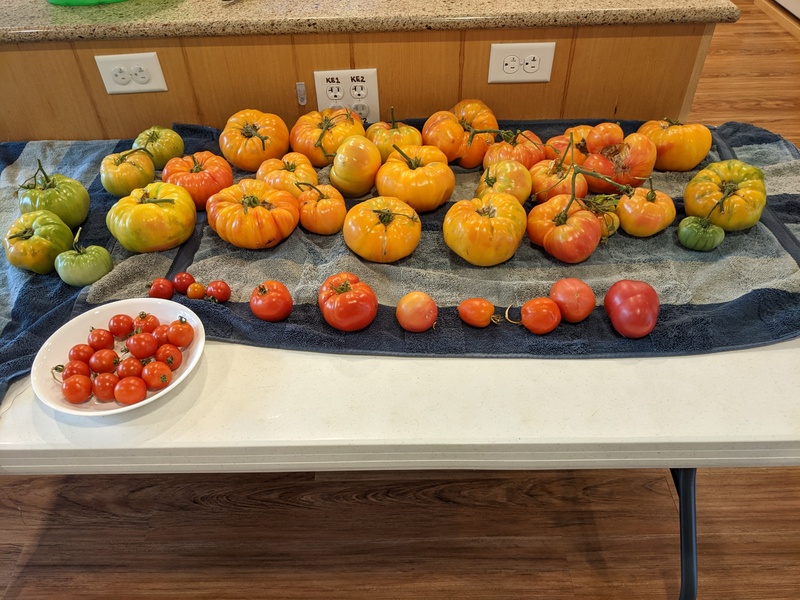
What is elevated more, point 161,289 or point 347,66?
point 347,66

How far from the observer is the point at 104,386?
0.81 metres

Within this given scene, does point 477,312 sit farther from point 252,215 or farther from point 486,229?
point 252,215

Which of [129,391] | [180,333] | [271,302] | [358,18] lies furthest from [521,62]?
[129,391]

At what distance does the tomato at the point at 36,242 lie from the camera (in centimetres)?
99

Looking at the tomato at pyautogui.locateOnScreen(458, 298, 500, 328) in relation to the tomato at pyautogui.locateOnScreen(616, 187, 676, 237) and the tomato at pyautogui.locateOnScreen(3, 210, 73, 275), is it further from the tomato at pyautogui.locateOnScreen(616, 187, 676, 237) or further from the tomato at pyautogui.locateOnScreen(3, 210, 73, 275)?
the tomato at pyautogui.locateOnScreen(3, 210, 73, 275)

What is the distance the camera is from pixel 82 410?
0.80 m

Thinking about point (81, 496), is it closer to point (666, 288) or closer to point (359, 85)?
point (359, 85)

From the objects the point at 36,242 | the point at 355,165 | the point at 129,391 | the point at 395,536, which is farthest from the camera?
the point at 395,536

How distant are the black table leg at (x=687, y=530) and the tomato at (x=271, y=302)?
66 centimetres

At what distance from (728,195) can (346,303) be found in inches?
27.3

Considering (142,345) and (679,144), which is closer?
(142,345)

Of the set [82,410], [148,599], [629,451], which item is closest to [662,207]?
[629,451]

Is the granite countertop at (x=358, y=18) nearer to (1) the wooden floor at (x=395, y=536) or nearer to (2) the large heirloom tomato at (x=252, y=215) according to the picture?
(2) the large heirloom tomato at (x=252, y=215)

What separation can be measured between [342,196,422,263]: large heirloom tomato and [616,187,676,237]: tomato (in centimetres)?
36
